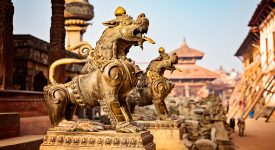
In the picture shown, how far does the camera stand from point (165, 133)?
17.5ft

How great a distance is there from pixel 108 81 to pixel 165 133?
250cm

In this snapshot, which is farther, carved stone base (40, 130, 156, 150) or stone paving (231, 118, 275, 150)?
stone paving (231, 118, 275, 150)

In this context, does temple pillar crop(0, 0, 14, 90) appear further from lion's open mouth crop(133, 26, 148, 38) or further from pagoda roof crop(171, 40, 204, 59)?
pagoda roof crop(171, 40, 204, 59)

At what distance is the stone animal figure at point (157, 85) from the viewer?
5586 millimetres

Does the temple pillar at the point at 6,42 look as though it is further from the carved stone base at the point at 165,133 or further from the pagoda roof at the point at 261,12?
the pagoda roof at the point at 261,12

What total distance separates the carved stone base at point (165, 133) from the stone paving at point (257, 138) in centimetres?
624

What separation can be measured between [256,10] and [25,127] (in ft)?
69.1

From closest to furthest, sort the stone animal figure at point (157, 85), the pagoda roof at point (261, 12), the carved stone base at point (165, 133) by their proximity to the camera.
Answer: the carved stone base at point (165, 133) → the stone animal figure at point (157, 85) → the pagoda roof at point (261, 12)

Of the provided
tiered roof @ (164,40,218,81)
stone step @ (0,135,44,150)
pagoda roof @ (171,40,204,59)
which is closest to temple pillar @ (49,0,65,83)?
stone step @ (0,135,44,150)

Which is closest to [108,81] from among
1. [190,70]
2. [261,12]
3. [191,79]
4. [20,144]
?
[20,144]

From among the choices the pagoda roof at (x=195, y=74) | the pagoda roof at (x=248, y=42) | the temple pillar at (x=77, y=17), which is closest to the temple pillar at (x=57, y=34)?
the temple pillar at (x=77, y=17)

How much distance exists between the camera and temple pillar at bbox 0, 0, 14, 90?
766 cm

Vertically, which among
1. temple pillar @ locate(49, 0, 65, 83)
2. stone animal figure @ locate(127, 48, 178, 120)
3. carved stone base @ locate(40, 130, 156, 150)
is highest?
temple pillar @ locate(49, 0, 65, 83)

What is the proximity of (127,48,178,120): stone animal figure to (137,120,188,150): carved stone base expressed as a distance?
0.62ft
